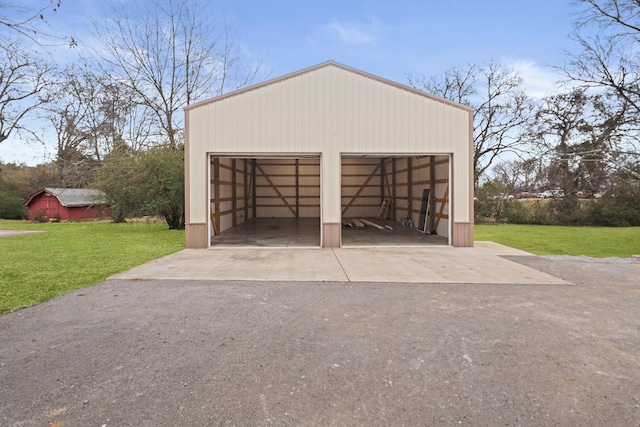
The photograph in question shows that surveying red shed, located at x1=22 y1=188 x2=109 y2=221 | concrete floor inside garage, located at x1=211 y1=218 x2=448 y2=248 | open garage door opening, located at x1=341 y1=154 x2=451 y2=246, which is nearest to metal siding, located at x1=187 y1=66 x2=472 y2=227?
open garage door opening, located at x1=341 y1=154 x2=451 y2=246

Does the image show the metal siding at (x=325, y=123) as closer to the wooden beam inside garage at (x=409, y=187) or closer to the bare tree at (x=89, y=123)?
the wooden beam inside garage at (x=409, y=187)

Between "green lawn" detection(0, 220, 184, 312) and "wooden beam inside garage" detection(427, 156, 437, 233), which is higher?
"wooden beam inside garage" detection(427, 156, 437, 233)

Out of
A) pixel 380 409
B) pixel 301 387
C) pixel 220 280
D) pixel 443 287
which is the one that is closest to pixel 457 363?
pixel 380 409

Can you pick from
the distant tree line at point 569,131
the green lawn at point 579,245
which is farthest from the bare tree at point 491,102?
the green lawn at point 579,245

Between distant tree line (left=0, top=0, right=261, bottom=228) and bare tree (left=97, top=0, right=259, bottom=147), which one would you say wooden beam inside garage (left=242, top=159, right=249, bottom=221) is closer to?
distant tree line (left=0, top=0, right=261, bottom=228)

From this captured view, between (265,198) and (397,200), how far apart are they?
688cm

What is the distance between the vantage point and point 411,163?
15.1 metres

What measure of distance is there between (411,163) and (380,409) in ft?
44.3

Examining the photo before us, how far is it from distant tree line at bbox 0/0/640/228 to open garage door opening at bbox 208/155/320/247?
6.84 ft

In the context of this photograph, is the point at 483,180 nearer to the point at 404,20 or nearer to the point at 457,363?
the point at 404,20

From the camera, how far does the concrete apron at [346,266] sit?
642cm

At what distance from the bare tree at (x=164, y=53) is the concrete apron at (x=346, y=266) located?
13.2 metres

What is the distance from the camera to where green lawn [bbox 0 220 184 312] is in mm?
5410

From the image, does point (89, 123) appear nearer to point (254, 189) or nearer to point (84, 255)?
point (254, 189)
